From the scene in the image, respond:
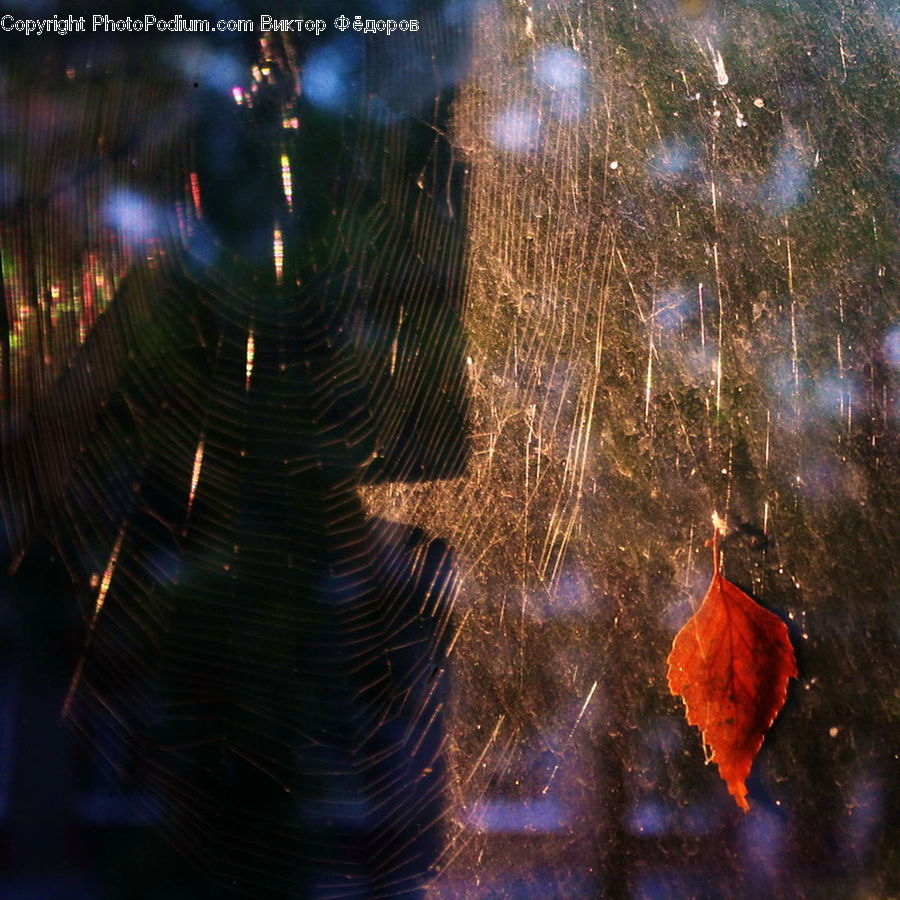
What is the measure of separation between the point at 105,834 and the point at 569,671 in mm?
699

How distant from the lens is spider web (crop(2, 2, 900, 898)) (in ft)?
2.69

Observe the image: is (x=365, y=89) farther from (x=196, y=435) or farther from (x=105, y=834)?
(x=105, y=834)

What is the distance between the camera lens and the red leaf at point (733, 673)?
28.6 inches

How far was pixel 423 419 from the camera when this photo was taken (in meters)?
1.01

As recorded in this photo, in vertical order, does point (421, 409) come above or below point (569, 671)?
above

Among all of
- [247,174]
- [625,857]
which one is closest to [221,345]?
[247,174]

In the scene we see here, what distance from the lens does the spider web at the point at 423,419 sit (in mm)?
821

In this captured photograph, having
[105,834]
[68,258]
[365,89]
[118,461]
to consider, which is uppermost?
[365,89]

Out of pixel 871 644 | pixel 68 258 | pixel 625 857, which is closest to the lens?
pixel 871 644

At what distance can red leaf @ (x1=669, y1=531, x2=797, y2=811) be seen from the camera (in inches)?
28.6

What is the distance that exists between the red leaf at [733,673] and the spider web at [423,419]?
0.03 meters

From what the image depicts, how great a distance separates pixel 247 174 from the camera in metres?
1.05

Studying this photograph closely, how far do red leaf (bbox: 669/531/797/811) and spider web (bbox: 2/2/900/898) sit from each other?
0.11 feet

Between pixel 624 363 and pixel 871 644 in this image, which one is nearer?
pixel 871 644
